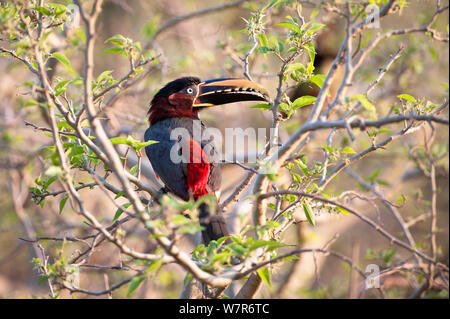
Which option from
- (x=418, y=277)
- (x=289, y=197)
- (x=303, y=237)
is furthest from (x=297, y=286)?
(x=289, y=197)

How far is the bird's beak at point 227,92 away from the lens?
3.56 meters

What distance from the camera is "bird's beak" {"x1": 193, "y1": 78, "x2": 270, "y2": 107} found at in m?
3.56

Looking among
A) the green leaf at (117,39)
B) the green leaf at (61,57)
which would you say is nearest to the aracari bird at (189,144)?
the green leaf at (117,39)

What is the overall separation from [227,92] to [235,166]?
236 centimetres

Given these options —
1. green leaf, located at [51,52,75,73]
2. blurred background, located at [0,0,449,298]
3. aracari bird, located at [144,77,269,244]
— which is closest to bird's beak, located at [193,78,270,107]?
aracari bird, located at [144,77,269,244]

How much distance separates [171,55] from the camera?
29.0 feet

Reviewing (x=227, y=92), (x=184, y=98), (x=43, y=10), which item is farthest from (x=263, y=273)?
(x=184, y=98)

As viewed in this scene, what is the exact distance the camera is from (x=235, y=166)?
6242 millimetres

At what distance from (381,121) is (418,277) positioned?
9.10 feet

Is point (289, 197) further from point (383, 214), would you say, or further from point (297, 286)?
point (383, 214)

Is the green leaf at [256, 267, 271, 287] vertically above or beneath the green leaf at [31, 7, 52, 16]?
beneath

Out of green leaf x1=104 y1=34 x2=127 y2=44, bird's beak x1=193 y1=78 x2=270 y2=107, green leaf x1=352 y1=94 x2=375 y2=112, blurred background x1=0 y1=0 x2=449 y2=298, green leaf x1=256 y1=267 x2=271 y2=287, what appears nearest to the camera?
green leaf x1=352 y1=94 x2=375 y2=112

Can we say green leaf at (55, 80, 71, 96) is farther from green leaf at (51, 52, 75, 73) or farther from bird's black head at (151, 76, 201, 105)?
bird's black head at (151, 76, 201, 105)

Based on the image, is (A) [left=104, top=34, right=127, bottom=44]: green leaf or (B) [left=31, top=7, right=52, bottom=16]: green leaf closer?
(B) [left=31, top=7, right=52, bottom=16]: green leaf
